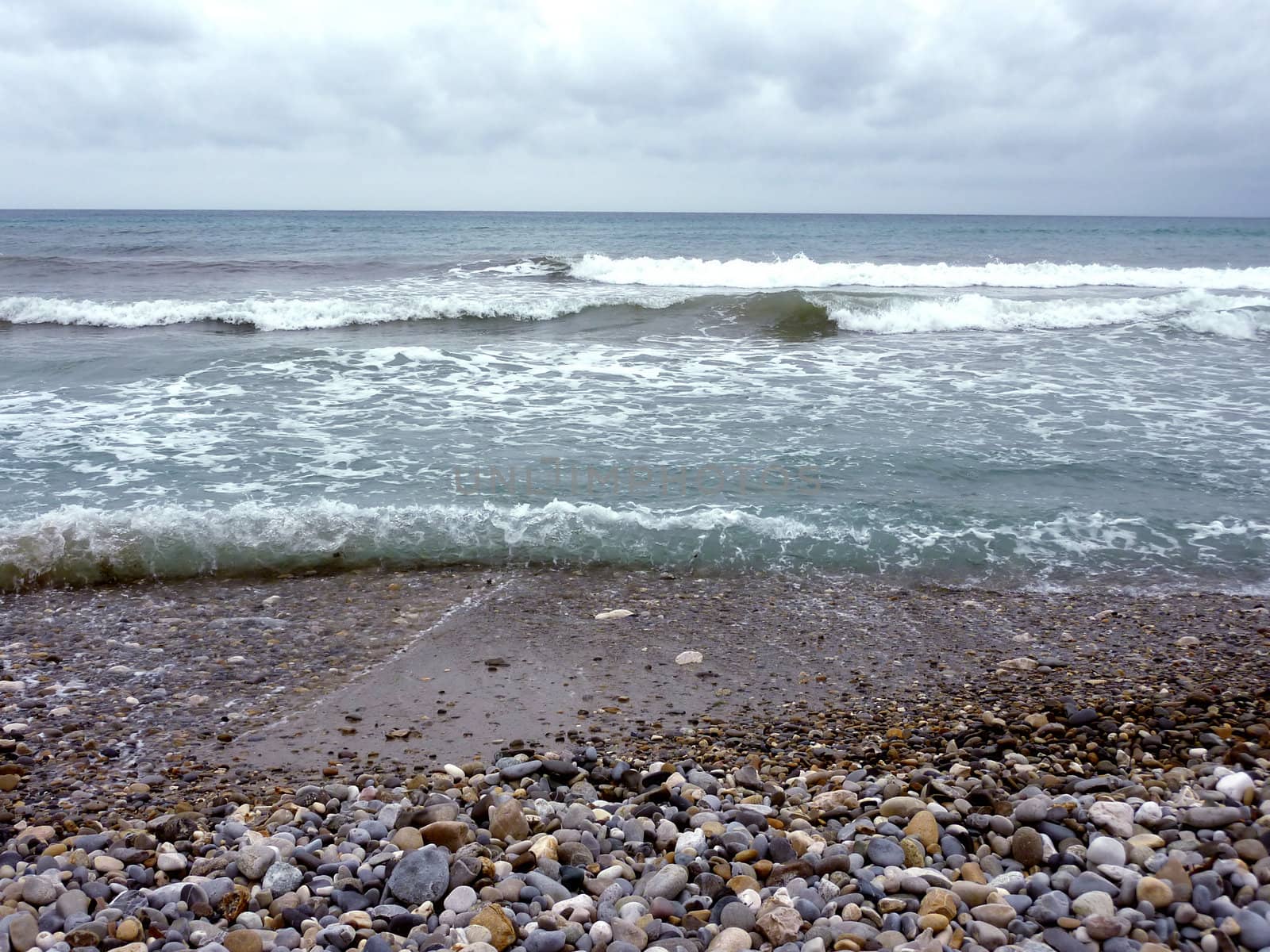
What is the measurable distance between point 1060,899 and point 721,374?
1002 cm

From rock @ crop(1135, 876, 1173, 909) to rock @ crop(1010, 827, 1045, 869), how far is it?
1.04ft

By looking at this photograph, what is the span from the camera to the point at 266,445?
8.71 meters

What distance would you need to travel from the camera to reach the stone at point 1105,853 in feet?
9.52

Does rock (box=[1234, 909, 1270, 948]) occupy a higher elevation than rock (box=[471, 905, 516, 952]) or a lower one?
higher

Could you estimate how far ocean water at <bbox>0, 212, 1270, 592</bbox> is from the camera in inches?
255

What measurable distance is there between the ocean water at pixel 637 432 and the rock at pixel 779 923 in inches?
146

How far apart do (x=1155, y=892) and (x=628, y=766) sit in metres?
1.98

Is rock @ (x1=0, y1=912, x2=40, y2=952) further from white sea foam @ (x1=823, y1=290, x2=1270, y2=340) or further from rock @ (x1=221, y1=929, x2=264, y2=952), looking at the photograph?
white sea foam @ (x1=823, y1=290, x2=1270, y2=340)

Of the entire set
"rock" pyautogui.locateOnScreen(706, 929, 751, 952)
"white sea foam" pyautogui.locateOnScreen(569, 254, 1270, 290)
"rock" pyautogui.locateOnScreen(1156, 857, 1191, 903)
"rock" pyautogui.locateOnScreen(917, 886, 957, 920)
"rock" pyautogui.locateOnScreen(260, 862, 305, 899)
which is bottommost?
"rock" pyautogui.locateOnScreen(260, 862, 305, 899)

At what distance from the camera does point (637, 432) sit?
9.22 metres

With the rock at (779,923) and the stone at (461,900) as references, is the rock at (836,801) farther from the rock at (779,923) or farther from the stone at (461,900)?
the stone at (461,900)

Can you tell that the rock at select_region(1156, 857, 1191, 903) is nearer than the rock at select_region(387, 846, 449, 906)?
Yes

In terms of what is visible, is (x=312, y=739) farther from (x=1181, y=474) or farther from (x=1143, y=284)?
(x=1143, y=284)

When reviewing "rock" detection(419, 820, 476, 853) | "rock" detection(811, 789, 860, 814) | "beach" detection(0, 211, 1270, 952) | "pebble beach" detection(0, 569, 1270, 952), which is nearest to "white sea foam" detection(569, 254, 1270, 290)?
"beach" detection(0, 211, 1270, 952)
